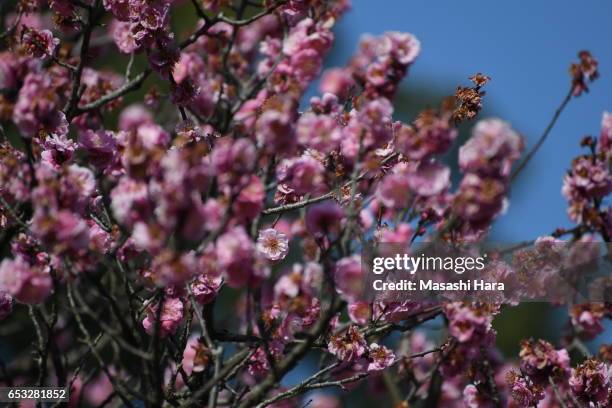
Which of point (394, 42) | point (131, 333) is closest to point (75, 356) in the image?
point (131, 333)

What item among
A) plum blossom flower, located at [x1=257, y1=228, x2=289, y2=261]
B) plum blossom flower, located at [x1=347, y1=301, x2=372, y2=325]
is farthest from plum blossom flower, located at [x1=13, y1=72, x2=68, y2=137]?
plum blossom flower, located at [x1=347, y1=301, x2=372, y2=325]

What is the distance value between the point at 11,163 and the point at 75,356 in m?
2.39

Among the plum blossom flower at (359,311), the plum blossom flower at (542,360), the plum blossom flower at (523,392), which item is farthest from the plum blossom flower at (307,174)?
the plum blossom flower at (523,392)

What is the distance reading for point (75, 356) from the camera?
15.0 ft

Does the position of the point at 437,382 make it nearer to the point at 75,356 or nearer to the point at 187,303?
the point at 187,303

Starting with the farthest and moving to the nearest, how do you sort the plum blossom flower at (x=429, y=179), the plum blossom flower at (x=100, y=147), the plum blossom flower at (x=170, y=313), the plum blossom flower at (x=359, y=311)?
the plum blossom flower at (x=170, y=313) < the plum blossom flower at (x=100, y=147) < the plum blossom flower at (x=359, y=311) < the plum blossom flower at (x=429, y=179)

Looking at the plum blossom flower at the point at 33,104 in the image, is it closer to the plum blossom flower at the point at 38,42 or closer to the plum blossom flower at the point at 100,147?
the plum blossom flower at the point at 100,147

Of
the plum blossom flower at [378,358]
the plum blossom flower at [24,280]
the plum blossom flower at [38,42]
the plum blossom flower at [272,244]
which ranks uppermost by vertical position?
the plum blossom flower at [38,42]

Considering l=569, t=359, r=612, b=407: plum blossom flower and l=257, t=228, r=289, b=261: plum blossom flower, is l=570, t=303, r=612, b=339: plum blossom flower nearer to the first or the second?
l=569, t=359, r=612, b=407: plum blossom flower

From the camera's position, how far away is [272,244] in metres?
3.35

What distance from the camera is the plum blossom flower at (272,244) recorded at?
333 cm

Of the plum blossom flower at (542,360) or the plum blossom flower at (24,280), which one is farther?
the plum blossom flower at (542,360)

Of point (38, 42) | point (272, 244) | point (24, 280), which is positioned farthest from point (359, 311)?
point (38, 42)

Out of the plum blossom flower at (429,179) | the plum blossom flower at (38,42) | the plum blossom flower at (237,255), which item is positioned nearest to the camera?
the plum blossom flower at (237,255)
